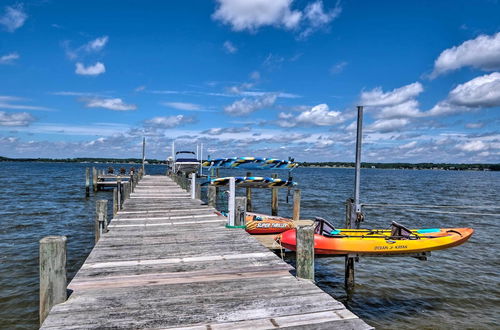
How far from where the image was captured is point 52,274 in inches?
178

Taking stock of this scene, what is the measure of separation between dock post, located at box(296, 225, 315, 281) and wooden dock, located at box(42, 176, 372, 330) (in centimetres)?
28

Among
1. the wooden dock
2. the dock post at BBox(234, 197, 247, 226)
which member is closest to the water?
the dock post at BBox(234, 197, 247, 226)

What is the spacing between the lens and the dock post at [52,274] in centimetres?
440

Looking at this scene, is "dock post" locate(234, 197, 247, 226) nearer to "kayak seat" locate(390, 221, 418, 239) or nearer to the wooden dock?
the wooden dock

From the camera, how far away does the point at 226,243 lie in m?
7.61

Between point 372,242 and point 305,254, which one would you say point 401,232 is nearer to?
point 372,242

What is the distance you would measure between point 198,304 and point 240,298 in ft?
1.92

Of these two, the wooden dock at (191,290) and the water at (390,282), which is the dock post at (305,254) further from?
the water at (390,282)

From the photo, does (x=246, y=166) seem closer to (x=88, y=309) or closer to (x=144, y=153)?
(x=88, y=309)

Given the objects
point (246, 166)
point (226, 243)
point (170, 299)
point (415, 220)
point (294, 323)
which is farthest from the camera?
point (415, 220)

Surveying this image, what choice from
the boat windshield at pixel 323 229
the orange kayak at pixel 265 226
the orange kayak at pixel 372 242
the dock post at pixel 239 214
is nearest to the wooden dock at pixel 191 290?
the dock post at pixel 239 214

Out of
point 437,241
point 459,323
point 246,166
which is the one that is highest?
point 246,166

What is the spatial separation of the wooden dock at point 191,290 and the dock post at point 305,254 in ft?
0.93

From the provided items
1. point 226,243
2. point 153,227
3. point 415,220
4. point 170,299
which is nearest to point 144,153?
point 415,220
